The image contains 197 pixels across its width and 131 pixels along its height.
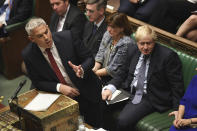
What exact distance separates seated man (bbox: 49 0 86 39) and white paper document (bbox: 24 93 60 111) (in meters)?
1.36

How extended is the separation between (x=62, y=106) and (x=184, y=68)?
1.31 meters

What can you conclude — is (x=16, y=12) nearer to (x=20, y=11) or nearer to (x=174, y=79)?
(x=20, y=11)

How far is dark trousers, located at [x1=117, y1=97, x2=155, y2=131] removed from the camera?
3205mm

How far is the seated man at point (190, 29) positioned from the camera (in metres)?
3.70

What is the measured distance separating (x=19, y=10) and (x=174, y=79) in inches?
100

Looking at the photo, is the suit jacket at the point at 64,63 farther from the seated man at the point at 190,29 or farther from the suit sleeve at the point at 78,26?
the seated man at the point at 190,29

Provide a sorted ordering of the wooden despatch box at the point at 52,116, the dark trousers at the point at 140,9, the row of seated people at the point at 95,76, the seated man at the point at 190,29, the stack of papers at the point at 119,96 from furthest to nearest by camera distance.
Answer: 1. the dark trousers at the point at 140,9
2. the seated man at the point at 190,29
3. the stack of papers at the point at 119,96
4. the row of seated people at the point at 95,76
5. the wooden despatch box at the point at 52,116

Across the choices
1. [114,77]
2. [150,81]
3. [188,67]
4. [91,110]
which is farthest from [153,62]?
[91,110]

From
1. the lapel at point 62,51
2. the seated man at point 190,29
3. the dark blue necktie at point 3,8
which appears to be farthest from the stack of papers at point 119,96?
the dark blue necktie at point 3,8

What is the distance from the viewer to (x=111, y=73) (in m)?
3.61

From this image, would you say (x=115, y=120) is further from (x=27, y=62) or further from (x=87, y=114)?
(x=27, y=62)

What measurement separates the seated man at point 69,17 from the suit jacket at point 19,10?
29.4 inches

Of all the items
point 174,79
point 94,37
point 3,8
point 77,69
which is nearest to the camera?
point 77,69

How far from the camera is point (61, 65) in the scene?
314cm
